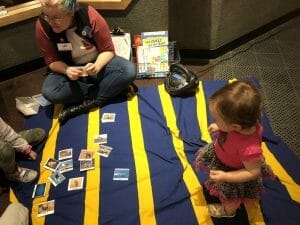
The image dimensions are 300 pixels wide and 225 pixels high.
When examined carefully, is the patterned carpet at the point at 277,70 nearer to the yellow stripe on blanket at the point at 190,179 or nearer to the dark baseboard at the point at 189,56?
the dark baseboard at the point at 189,56

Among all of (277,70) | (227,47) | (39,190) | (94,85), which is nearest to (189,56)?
(227,47)

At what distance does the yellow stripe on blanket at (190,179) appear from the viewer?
1.54 m

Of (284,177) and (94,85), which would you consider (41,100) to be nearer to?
(94,85)

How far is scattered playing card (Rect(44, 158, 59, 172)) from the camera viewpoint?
1.80 meters

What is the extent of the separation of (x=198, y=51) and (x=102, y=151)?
1.11 meters

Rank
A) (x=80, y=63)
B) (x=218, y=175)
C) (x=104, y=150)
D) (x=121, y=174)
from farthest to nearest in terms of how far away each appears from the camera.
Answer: (x=80, y=63) → (x=104, y=150) → (x=121, y=174) → (x=218, y=175)

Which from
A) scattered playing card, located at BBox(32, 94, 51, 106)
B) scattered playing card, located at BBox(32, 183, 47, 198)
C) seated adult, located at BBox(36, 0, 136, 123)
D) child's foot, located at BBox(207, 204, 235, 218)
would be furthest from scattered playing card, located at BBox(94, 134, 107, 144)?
child's foot, located at BBox(207, 204, 235, 218)

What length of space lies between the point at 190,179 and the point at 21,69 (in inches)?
61.2

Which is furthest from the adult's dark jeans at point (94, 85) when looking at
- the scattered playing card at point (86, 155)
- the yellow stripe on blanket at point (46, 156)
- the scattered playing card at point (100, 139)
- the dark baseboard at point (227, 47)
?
the dark baseboard at point (227, 47)

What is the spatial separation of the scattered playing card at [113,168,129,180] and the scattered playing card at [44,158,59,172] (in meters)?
0.33

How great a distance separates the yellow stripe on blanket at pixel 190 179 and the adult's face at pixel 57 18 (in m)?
0.74

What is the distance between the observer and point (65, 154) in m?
1.86

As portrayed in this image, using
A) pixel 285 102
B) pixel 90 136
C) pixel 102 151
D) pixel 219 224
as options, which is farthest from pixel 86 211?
pixel 285 102

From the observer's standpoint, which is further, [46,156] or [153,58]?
[153,58]
